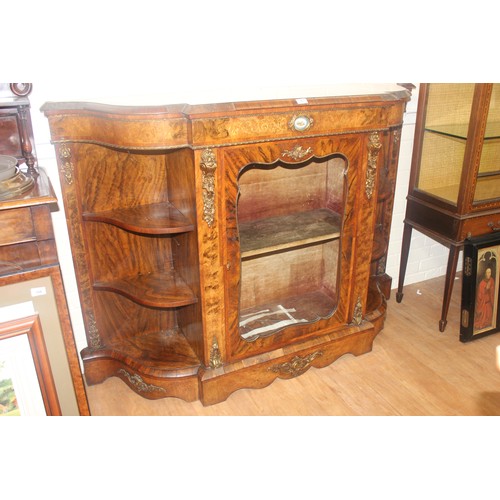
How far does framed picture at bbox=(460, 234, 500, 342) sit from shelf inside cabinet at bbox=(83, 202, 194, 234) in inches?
60.6

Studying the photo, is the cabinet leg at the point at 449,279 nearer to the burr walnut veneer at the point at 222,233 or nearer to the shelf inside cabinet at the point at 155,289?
the burr walnut veneer at the point at 222,233

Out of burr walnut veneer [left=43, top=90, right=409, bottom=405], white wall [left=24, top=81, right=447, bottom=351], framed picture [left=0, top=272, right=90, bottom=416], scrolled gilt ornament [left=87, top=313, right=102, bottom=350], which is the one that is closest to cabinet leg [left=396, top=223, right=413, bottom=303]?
burr walnut veneer [left=43, top=90, right=409, bottom=405]

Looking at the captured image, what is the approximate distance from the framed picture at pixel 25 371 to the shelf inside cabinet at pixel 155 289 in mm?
478

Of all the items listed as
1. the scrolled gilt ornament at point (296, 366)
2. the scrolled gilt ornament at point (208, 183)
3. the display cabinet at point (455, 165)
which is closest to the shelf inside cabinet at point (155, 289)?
the scrolled gilt ornament at point (208, 183)

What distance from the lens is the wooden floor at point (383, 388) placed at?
2236 millimetres

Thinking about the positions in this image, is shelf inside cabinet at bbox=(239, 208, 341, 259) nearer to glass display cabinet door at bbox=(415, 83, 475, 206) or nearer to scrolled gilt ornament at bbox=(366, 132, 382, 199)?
scrolled gilt ornament at bbox=(366, 132, 382, 199)

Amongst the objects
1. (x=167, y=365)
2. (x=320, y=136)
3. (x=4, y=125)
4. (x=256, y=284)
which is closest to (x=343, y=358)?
(x=256, y=284)

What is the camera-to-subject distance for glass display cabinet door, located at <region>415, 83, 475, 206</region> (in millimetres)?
2527

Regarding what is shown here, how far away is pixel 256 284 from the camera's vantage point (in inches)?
104

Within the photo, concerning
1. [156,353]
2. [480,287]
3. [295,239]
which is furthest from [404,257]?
[156,353]

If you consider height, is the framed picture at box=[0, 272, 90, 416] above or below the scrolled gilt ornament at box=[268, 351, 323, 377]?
above

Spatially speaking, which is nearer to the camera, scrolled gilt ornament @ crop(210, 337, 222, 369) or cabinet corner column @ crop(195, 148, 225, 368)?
cabinet corner column @ crop(195, 148, 225, 368)

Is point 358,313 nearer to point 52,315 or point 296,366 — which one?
point 296,366

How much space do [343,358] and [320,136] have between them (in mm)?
1201
